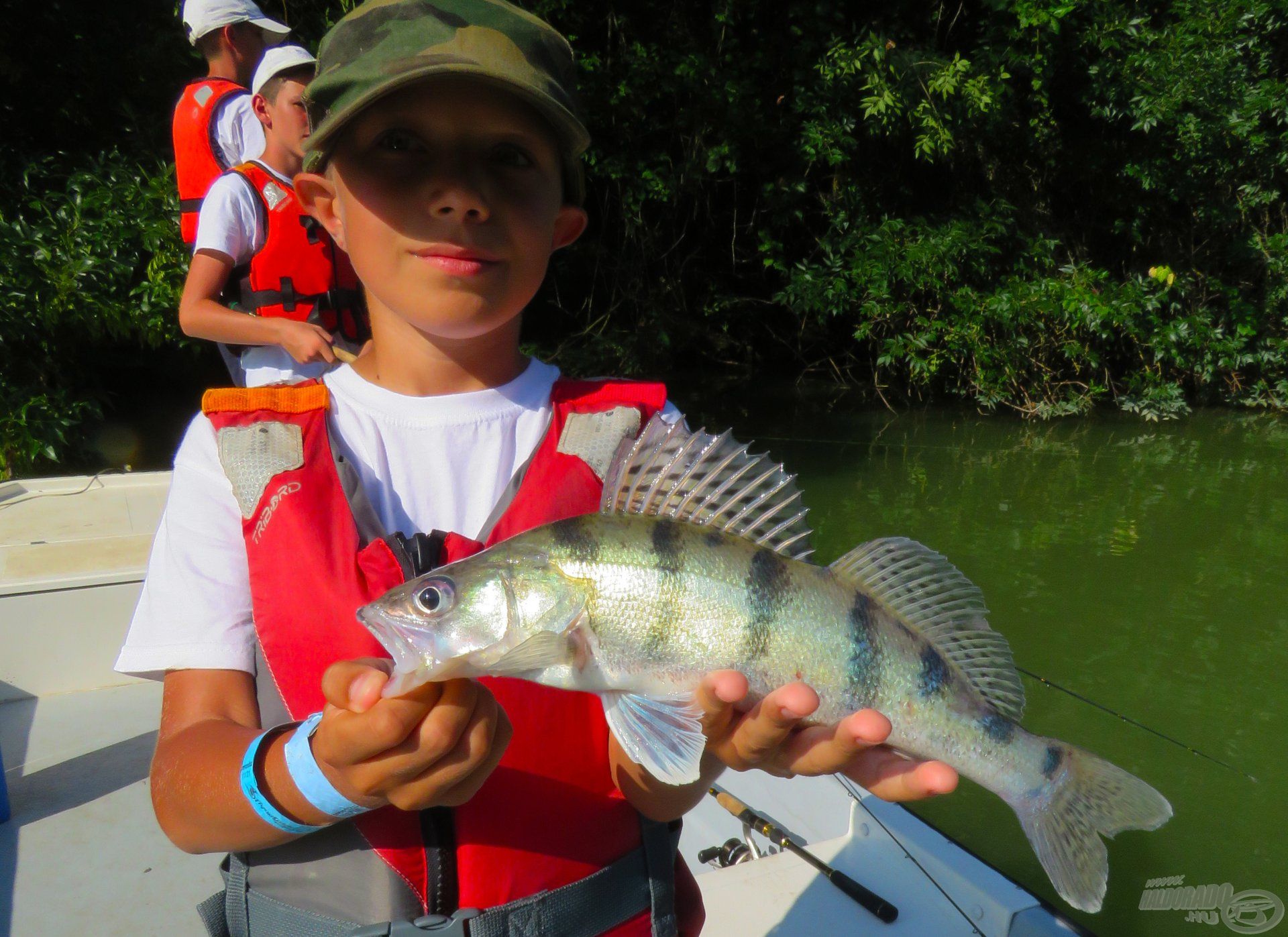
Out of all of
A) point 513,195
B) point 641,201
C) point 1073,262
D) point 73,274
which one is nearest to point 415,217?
point 513,195

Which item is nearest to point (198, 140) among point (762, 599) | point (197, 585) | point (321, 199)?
point (321, 199)

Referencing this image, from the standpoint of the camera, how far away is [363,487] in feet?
4.80

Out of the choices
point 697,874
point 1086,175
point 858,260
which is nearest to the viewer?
point 697,874

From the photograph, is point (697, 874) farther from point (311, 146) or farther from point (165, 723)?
point (311, 146)

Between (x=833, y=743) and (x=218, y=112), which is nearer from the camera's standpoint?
(x=833, y=743)

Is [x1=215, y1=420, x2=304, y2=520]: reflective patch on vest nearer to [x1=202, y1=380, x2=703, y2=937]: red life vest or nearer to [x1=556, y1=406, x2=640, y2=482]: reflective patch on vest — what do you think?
[x1=202, y1=380, x2=703, y2=937]: red life vest

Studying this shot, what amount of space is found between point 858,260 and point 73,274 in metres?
7.62

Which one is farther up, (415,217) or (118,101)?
(415,217)

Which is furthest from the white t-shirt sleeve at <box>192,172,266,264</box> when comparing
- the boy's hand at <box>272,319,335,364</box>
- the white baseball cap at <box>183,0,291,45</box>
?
the white baseball cap at <box>183,0,291,45</box>

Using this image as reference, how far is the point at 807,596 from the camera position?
1299 mm

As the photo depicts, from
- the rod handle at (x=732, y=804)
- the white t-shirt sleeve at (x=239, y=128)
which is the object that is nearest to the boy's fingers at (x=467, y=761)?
the rod handle at (x=732, y=804)

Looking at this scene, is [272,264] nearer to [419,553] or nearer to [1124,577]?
[419,553]

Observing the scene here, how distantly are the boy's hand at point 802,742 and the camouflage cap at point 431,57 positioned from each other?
90 cm

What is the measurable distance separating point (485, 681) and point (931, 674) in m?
0.66
